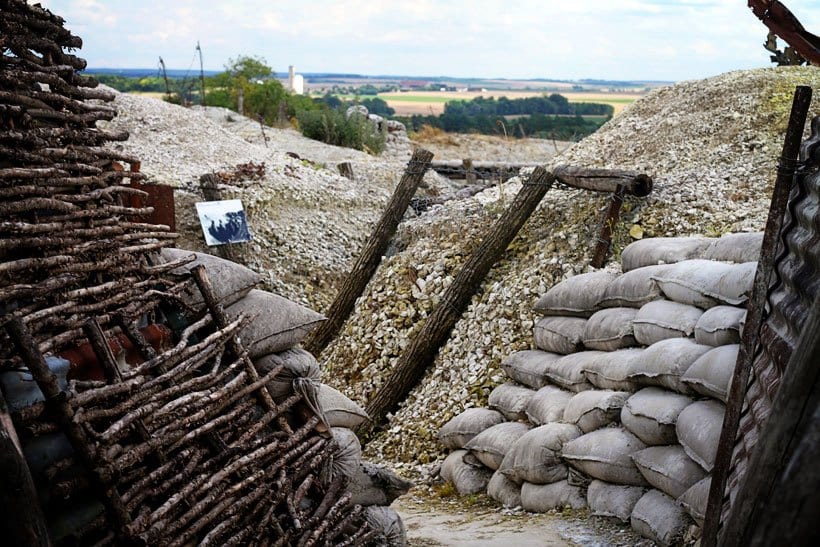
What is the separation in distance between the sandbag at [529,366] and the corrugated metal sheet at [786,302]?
2.82 metres

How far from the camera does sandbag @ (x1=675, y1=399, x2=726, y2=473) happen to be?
15.2 ft

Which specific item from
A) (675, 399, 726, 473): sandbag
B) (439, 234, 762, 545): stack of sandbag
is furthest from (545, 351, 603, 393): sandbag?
(675, 399, 726, 473): sandbag

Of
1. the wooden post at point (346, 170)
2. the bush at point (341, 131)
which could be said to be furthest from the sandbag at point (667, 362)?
the bush at point (341, 131)

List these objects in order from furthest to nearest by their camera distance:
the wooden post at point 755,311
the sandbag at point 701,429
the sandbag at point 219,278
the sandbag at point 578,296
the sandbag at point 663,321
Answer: the sandbag at point 578,296
the sandbag at point 663,321
the sandbag at point 701,429
the sandbag at point 219,278
the wooden post at point 755,311

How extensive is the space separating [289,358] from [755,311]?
2.21 m

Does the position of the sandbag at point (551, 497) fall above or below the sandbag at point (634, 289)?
below

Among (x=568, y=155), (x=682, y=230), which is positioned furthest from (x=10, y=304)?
(x=568, y=155)

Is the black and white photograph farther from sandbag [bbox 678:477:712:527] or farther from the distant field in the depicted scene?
the distant field

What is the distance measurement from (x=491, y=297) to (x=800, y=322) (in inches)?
222

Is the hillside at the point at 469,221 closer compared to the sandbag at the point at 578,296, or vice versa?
the sandbag at the point at 578,296

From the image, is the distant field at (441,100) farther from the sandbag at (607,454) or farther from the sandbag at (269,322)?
the sandbag at (269,322)

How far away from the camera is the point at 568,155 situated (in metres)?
12.1

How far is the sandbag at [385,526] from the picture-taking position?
4.83 meters

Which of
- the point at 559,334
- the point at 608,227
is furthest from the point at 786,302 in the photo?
the point at 608,227
